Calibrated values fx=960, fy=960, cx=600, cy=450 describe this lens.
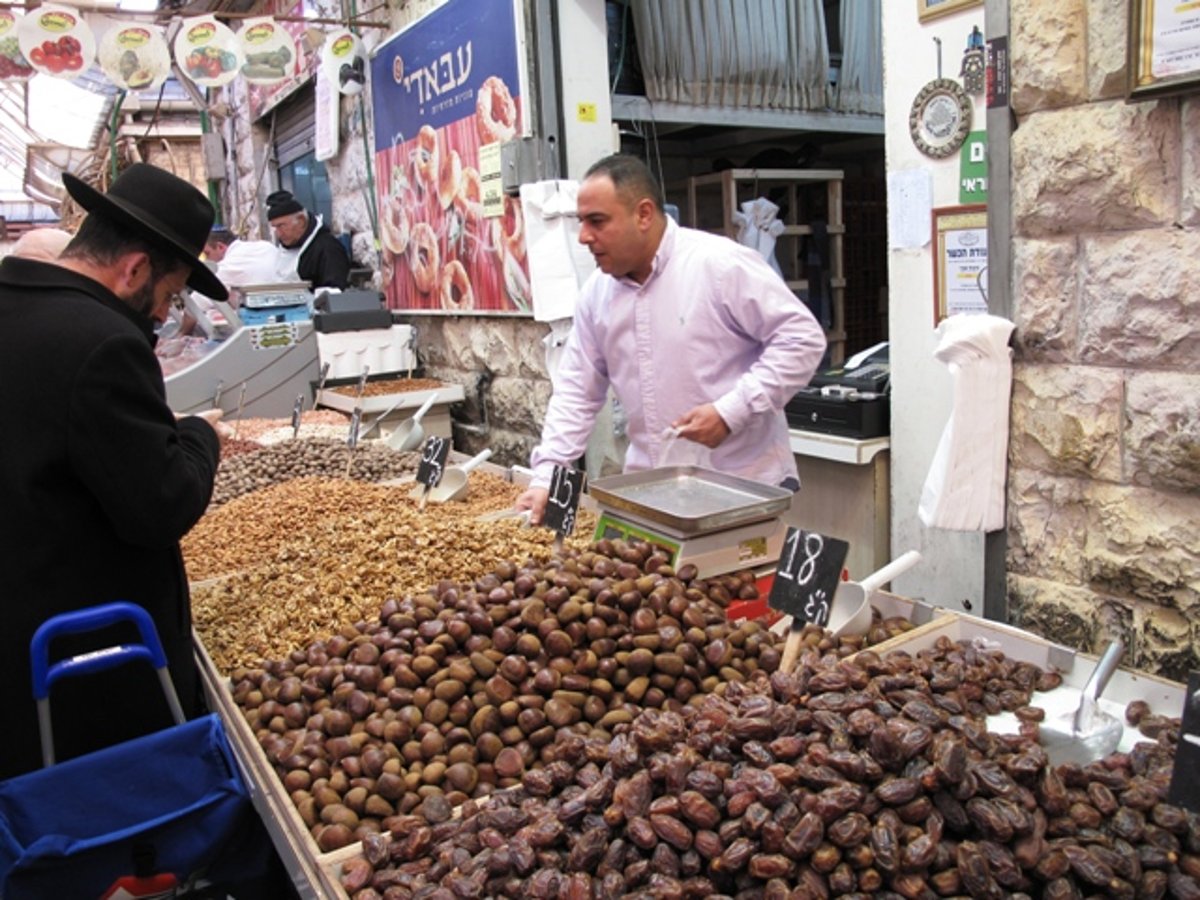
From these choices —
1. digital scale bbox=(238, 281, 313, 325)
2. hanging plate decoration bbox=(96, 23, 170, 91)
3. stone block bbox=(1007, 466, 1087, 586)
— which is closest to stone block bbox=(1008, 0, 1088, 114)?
stone block bbox=(1007, 466, 1087, 586)

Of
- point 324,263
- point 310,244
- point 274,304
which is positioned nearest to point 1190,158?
point 274,304

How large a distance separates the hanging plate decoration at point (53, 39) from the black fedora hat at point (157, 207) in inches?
154

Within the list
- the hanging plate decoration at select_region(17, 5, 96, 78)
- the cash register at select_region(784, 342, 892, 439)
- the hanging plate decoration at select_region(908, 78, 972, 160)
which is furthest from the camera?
the hanging plate decoration at select_region(17, 5, 96, 78)

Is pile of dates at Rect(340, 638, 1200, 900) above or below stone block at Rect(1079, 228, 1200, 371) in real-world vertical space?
below

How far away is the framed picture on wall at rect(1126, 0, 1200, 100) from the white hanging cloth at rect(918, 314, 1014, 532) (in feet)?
2.12

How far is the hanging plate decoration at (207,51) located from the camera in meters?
5.52

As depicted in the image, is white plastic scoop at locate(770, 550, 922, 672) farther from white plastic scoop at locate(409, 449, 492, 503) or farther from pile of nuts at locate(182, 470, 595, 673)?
white plastic scoop at locate(409, 449, 492, 503)

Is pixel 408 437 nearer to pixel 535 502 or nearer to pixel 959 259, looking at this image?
pixel 535 502

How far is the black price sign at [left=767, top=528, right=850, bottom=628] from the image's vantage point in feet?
5.48

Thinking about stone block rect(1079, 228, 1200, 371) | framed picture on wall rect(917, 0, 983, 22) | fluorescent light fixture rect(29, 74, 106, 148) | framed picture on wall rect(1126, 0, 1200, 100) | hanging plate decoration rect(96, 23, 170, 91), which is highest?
fluorescent light fixture rect(29, 74, 106, 148)

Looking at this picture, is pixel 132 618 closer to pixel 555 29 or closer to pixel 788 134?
pixel 555 29

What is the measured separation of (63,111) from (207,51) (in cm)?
1310

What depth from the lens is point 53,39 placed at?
5266mm

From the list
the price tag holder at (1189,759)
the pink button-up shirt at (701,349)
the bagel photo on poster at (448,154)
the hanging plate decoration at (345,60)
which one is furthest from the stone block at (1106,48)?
the hanging plate decoration at (345,60)
